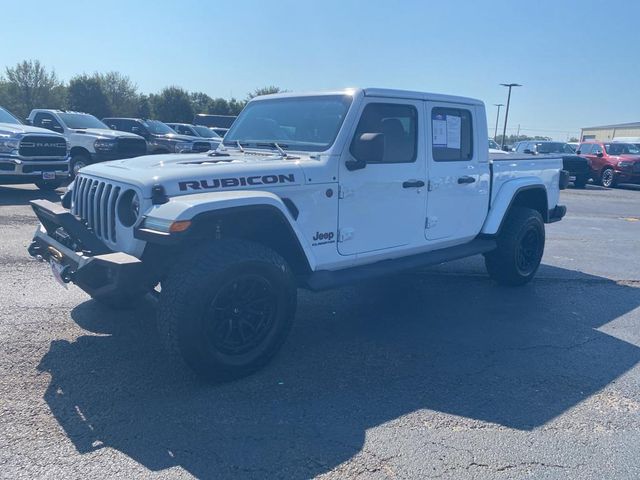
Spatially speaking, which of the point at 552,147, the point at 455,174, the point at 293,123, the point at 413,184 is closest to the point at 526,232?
the point at 455,174

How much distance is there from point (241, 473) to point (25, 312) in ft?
Result: 10.00

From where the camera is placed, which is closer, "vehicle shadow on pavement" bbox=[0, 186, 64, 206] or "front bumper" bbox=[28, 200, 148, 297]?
"front bumper" bbox=[28, 200, 148, 297]

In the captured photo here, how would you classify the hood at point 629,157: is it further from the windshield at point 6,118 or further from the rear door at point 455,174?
the windshield at point 6,118

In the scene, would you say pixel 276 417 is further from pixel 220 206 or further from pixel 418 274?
pixel 418 274

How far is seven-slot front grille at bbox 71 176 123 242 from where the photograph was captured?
3.99 m

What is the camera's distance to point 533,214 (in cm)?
643

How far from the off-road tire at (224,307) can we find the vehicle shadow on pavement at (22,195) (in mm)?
8210

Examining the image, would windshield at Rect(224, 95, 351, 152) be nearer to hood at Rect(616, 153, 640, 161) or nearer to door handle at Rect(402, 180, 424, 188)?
door handle at Rect(402, 180, 424, 188)

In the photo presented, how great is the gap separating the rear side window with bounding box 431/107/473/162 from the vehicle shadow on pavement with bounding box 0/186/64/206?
8.02m

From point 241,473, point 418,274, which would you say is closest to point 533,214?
point 418,274

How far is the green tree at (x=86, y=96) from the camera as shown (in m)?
43.2

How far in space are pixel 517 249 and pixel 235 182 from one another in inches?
143

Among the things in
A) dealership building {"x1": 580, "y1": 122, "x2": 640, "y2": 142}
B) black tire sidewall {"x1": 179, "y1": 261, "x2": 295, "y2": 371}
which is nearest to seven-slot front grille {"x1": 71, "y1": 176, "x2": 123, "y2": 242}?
black tire sidewall {"x1": 179, "y1": 261, "x2": 295, "y2": 371}

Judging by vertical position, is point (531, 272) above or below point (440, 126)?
below
